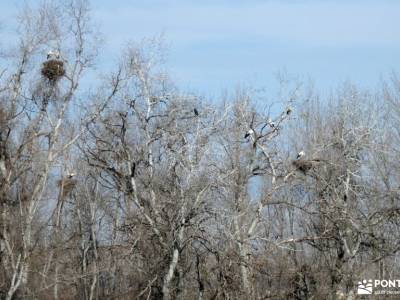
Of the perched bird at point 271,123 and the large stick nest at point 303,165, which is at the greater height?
the perched bird at point 271,123

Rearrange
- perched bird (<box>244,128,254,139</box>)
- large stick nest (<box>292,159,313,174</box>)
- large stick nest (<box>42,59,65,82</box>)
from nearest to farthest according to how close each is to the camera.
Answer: large stick nest (<box>42,59,65,82</box>) < large stick nest (<box>292,159,313,174</box>) < perched bird (<box>244,128,254,139</box>)

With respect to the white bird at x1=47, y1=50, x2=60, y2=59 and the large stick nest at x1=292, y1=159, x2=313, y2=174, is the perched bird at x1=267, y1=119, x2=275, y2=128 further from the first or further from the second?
the white bird at x1=47, y1=50, x2=60, y2=59

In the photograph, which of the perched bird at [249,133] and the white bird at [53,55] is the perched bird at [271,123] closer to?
the perched bird at [249,133]

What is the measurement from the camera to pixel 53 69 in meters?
20.2

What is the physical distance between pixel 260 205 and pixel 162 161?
3.46 metres

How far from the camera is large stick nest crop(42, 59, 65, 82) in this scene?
20234mm

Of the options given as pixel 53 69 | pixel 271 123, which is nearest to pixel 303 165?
pixel 271 123

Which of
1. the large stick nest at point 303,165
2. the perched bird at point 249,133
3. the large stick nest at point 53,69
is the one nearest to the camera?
the large stick nest at point 53,69

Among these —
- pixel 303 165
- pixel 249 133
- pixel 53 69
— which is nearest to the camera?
Result: pixel 53 69

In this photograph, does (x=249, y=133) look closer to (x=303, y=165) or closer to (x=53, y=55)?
(x=303, y=165)

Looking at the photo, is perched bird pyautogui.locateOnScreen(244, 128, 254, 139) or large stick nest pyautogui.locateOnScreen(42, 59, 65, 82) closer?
large stick nest pyautogui.locateOnScreen(42, 59, 65, 82)

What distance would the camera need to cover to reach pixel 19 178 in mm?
22094

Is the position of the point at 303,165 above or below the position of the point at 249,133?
below

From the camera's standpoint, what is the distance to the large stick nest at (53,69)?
2023 centimetres
